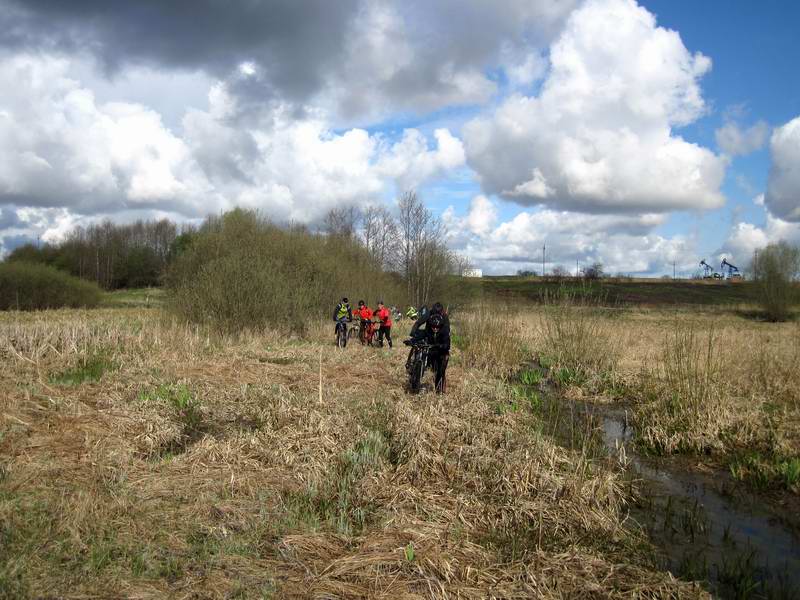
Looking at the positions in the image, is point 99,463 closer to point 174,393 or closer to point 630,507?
point 174,393

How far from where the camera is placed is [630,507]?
5.85 m

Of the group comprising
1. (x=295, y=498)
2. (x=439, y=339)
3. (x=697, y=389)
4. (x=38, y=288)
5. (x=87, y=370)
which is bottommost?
(x=295, y=498)

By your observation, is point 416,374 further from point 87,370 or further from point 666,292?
point 666,292

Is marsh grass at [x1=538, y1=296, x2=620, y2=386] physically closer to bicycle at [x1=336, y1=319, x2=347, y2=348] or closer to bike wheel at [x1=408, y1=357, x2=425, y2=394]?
bike wheel at [x1=408, y1=357, x2=425, y2=394]

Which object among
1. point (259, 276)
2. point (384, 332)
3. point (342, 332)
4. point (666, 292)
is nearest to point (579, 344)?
point (384, 332)

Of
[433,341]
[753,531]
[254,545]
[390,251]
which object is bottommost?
[753,531]

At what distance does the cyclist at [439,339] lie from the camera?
376 inches

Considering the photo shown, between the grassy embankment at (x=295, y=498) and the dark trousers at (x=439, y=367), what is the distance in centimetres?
56

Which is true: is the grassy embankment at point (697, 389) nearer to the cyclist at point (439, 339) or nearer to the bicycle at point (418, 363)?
the cyclist at point (439, 339)

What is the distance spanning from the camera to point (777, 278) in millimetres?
40719

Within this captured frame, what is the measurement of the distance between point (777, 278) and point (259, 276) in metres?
38.8

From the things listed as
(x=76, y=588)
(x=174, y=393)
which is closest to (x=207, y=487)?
(x=76, y=588)

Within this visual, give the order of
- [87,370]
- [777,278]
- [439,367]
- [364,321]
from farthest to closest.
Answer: [777,278] → [364,321] → [87,370] → [439,367]

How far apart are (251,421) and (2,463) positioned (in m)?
2.86
